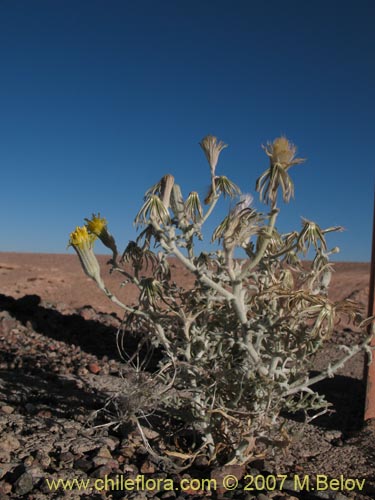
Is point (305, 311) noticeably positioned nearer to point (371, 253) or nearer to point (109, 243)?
point (109, 243)

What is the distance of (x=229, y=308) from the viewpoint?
112 inches

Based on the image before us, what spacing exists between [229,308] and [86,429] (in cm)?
122

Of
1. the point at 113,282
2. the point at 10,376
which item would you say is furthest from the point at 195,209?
the point at 113,282

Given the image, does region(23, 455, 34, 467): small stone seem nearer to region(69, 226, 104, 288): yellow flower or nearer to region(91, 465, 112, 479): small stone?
region(91, 465, 112, 479): small stone

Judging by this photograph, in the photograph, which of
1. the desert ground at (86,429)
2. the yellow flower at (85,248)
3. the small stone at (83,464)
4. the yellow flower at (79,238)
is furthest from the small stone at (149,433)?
the yellow flower at (79,238)

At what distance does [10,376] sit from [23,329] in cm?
219

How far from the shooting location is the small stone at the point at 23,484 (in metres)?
2.55

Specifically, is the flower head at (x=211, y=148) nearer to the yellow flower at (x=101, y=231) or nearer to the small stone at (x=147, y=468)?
the yellow flower at (x=101, y=231)

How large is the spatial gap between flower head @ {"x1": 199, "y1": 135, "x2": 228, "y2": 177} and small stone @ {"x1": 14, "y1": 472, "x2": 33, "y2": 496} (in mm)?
1780

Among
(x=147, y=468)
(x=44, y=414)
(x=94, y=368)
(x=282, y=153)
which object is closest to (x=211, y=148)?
(x=282, y=153)

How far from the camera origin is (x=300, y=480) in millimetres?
3018

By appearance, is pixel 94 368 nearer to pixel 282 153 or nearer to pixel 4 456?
pixel 4 456

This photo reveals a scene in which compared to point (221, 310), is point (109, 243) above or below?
above

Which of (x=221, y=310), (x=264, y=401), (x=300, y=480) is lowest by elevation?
(x=300, y=480)
